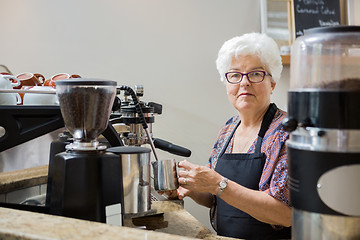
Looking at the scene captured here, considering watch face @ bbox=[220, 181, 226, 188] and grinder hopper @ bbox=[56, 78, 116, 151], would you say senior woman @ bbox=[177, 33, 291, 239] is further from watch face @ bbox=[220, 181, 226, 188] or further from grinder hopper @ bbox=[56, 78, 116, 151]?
grinder hopper @ bbox=[56, 78, 116, 151]

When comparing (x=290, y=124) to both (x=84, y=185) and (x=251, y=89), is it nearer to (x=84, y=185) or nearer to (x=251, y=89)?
(x=84, y=185)

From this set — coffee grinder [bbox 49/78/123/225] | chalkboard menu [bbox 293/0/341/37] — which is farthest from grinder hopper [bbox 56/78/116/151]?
chalkboard menu [bbox 293/0/341/37]

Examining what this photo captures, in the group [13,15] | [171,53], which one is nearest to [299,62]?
[171,53]

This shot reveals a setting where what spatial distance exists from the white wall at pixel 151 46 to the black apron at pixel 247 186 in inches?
47.7

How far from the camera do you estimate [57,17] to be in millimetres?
2930

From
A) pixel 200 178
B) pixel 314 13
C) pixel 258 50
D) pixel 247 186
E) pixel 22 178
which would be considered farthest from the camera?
pixel 314 13

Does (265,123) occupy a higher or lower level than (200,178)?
higher

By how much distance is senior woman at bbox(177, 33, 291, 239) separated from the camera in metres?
1.63

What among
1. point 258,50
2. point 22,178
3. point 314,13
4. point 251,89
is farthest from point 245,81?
point 314,13

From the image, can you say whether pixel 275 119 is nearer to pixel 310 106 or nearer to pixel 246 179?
pixel 246 179

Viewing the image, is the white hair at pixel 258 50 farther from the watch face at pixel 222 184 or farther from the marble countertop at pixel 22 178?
the marble countertop at pixel 22 178

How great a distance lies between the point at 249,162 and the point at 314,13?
187cm

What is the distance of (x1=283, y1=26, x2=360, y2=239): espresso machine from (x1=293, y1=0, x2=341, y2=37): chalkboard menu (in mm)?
2630

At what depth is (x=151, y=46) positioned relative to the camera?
3.04 meters
